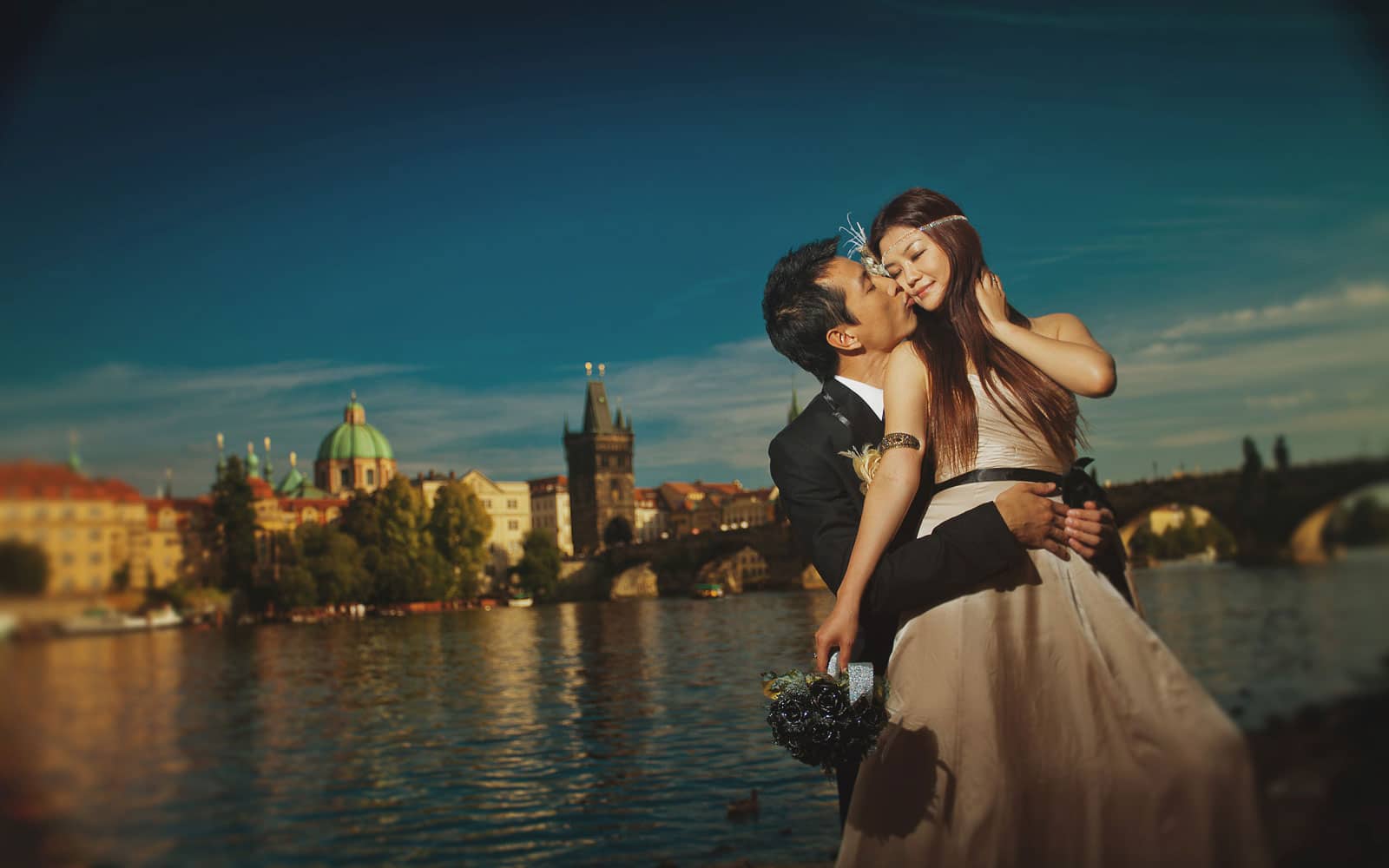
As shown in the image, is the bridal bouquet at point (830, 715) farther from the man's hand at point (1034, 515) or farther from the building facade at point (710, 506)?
the building facade at point (710, 506)

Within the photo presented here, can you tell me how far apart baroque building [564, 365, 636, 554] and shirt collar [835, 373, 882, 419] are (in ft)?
286

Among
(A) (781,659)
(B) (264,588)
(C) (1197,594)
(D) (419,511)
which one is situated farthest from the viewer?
(D) (419,511)

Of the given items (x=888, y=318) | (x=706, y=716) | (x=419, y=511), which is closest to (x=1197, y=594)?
(x=706, y=716)

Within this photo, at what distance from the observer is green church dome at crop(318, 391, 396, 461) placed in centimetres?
7950

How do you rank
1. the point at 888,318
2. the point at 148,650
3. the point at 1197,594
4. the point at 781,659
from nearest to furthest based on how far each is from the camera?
the point at 888,318 → the point at 148,650 → the point at 781,659 → the point at 1197,594

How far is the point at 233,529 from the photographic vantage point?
21.7ft

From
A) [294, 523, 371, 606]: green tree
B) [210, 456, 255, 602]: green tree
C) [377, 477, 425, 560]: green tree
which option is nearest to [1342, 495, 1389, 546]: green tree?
[210, 456, 255, 602]: green tree

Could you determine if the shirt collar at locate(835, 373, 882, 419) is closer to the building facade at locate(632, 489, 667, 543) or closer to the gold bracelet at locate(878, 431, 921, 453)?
the gold bracelet at locate(878, 431, 921, 453)

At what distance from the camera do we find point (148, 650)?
10.3 feet

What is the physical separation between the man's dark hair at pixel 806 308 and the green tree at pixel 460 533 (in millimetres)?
51905

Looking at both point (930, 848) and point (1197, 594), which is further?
point (1197, 594)

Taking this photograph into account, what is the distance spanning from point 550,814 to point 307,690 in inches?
418

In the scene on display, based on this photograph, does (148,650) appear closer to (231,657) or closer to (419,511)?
(231,657)

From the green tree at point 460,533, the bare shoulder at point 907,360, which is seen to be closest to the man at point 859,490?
the bare shoulder at point 907,360
